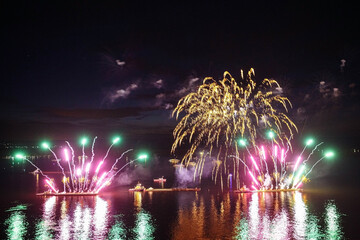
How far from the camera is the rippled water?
24922mm

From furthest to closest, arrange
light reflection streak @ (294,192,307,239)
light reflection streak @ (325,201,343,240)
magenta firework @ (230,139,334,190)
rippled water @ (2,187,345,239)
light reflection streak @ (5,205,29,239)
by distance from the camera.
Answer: magenta firework @ (230,139,334,190), light reflection streak @ (5,205,29,239), rippled water @ (2,187,345,239), light reflection streak @ (294,192,307,239), light reflection streak @ (325,201,343,240)

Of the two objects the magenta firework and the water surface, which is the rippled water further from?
the magenta firework

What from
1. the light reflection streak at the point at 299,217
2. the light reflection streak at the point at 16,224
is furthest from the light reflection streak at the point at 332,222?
the light reflection streak at the point at 16,224

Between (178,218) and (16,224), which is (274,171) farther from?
(16,224)

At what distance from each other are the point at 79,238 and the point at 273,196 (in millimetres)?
29510

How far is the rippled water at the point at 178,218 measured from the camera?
24922 millimetres

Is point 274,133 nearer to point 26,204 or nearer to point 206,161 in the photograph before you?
point 26,204

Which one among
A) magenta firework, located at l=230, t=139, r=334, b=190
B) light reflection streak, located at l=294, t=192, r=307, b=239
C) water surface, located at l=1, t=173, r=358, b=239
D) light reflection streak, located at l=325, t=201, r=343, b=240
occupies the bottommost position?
light reflection streak, located at l=325, t=201, r=343, b=240

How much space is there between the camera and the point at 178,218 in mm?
31219

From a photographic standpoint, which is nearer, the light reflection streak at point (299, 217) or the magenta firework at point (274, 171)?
the light reflection streak at point (299, 217)

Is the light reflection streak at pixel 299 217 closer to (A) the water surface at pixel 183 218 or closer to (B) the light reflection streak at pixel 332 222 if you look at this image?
(A) the water surface at pixel 183 218

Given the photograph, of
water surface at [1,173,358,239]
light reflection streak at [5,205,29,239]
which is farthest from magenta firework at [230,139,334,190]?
light reflection streak at [5,205,29,239]

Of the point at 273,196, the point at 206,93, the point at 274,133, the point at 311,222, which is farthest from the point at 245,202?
the point at 206,93

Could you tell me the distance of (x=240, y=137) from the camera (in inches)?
1633
